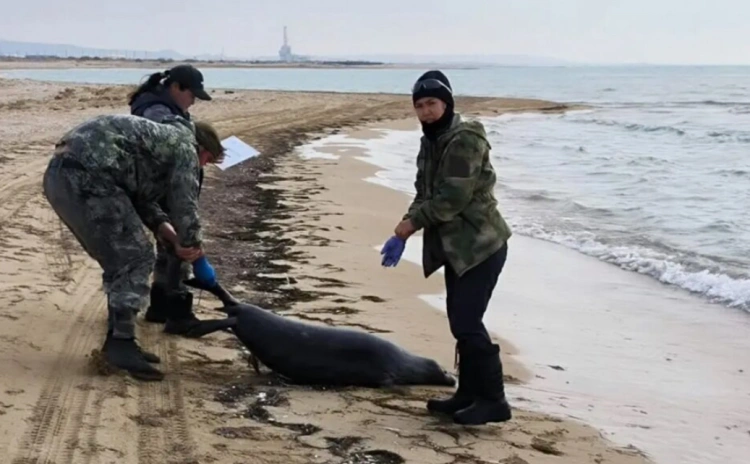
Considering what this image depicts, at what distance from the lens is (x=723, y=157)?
75.0 ft

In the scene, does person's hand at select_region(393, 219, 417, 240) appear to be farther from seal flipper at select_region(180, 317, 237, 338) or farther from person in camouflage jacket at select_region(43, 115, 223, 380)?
seal flipper at select_region(180, 317, 237, 338)

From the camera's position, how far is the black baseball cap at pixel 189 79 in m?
5.78

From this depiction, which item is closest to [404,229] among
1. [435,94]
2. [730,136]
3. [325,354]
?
[435,94]

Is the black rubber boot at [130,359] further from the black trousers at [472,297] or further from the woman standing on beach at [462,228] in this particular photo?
the black trousers at [472,297]

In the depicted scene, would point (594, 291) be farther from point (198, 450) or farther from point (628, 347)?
point (198, 450)

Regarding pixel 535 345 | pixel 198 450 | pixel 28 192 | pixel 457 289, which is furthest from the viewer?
pixel 28 192

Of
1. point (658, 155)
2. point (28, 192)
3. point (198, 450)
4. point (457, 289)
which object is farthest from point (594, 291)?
point (658, 155)

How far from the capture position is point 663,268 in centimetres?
967

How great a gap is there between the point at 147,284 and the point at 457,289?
1.84 m

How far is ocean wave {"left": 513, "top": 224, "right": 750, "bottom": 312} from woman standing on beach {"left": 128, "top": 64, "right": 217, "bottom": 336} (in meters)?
5.05

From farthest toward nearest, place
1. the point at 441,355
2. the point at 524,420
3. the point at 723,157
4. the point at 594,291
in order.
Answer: the point at 723,157 < the point at 594,291 < the point at 441,355 < the point at 524,420

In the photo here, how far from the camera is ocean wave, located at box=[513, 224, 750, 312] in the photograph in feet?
28.5

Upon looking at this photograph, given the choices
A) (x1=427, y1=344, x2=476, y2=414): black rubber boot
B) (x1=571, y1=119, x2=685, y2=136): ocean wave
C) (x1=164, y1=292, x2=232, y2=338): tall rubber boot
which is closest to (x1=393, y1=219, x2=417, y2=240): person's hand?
(x1=427, y1=344, x2=476, y2=414): black rubber boot

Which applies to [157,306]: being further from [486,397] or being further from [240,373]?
[486,397]
